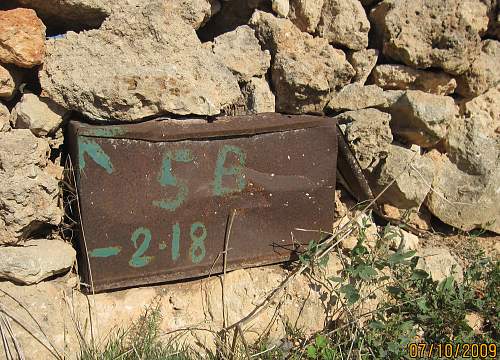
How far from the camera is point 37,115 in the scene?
2014 mm

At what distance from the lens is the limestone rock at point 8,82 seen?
195 centimetres

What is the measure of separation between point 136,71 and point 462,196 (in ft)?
5.45

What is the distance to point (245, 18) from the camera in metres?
2.46

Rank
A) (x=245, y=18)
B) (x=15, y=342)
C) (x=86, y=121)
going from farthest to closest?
(x=245, y=18) → (x=86, y=121) → (x=15, y=342)

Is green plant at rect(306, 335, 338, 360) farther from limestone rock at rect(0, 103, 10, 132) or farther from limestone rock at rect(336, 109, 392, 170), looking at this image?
limestone rock at rect(0, 103, 10, 132)

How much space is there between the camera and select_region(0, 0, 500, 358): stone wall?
2.00 metres

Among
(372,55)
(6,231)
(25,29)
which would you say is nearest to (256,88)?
(372,55)

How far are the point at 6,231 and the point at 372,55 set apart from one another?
5.61ft

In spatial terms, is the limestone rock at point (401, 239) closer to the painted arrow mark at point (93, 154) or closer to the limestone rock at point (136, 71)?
the limestone rock at point (136, 71)

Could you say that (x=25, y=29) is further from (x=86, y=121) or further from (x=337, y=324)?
(x=337, y=324)

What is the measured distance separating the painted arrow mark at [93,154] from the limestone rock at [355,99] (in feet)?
3.38

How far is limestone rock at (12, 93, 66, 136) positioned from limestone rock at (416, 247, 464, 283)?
1.66 metres

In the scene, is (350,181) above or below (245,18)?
below

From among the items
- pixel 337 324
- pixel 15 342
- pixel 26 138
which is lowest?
pixel 337 324
